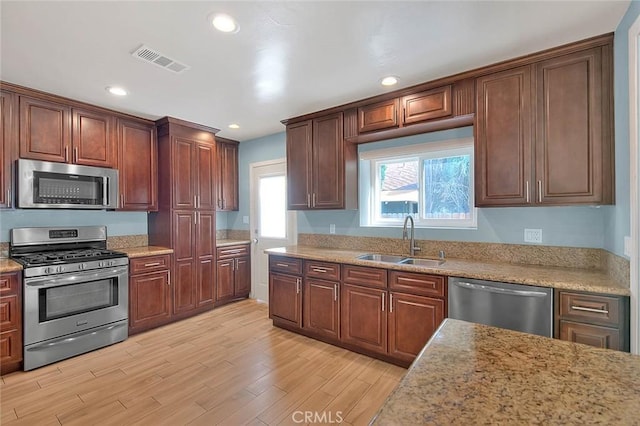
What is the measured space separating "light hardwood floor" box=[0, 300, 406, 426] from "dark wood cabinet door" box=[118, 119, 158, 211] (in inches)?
63.5

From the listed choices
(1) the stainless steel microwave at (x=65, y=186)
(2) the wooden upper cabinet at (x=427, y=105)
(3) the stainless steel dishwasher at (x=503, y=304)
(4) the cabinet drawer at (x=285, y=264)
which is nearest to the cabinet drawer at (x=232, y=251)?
(4) the cabinet drawer at (x=285, y=264)

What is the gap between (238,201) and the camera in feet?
16.7

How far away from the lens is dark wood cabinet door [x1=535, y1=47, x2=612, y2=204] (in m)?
2.08

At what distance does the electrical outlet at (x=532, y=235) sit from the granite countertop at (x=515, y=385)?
1773mm

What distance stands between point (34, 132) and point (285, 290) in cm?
296

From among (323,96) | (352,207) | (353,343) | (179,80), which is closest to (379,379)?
(353,343)

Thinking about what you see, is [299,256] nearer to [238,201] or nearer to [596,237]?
[238,201]

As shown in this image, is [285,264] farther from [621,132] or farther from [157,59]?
[621,132]

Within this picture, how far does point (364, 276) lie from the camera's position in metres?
2.87

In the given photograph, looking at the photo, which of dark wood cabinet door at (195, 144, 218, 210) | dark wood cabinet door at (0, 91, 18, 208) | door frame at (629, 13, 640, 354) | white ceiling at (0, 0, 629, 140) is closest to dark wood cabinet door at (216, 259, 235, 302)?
dark wood cabinet door at (195, 144, 218, 210)

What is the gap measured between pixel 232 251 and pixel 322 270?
1993 millimetres

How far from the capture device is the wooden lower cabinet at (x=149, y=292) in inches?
135

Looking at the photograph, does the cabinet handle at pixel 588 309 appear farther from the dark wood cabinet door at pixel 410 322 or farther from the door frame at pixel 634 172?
the dark wood cabinet door at pixel 410 322

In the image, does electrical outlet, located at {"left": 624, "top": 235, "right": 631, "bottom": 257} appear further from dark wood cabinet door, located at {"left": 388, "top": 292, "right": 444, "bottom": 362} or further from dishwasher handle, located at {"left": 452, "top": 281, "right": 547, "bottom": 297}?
dark wood cabinet door, located at {"left": 388, "top": 292, "right": 444, "bottom": 362}
